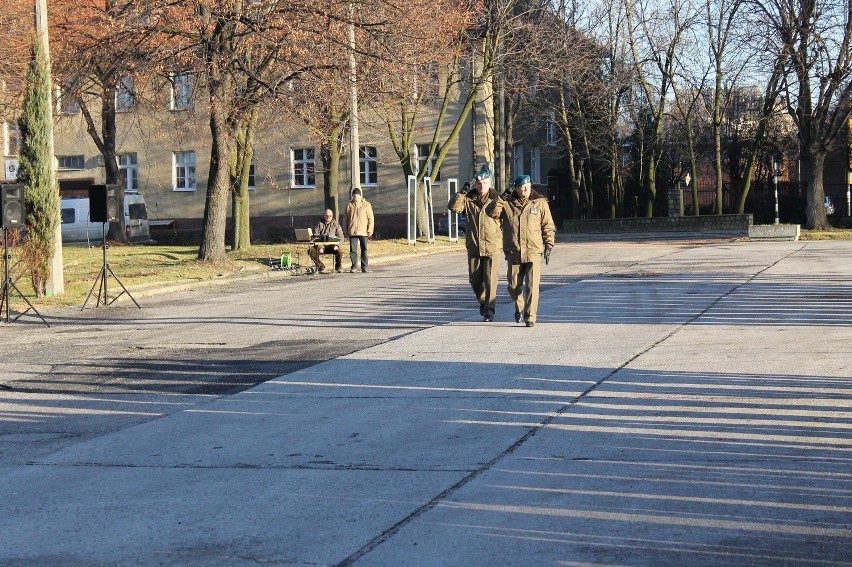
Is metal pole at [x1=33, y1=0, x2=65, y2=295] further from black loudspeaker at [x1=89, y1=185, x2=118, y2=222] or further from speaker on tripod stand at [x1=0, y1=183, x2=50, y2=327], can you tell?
speaker on tripod stand at [x1=0, y1=183, x2=50, y2=327]

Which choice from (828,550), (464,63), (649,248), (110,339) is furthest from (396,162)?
(828,550)

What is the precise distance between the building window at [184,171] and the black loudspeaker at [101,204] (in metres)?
36.1

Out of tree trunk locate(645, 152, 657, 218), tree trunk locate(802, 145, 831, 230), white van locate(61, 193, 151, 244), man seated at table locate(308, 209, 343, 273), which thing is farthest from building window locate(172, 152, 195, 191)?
man seated at table locate(308, 209, 343, 273)

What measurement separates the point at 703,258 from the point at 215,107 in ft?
39.8

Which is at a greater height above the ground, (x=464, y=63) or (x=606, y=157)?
(x=464, y=63)


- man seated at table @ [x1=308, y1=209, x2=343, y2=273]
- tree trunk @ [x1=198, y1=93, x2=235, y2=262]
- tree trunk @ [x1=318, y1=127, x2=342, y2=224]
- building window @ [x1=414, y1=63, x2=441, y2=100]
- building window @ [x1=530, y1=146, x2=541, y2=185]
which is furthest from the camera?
building window @ [x1=530, y1=146, x2=541, y2=185]

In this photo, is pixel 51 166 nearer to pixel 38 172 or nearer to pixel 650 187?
pixel 38 172

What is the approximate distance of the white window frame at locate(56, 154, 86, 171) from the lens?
181 ft

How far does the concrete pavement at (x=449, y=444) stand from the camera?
5.39 m

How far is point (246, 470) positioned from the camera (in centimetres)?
703

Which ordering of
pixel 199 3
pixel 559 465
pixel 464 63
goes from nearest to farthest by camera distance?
pixel 559 465 → pixel 199 3 → pixel 464 63

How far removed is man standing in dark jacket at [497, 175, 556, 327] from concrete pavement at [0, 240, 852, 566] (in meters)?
0.48

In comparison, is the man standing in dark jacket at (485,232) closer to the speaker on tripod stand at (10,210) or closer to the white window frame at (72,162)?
the speaker on tripod stand at (10,210)

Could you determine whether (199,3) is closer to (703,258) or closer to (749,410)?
(703,258)
